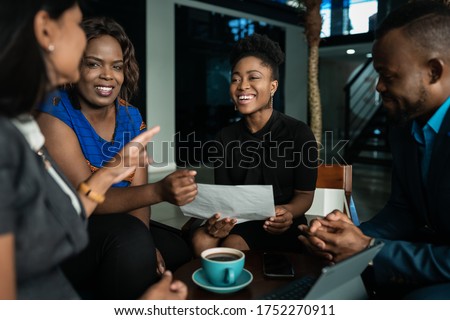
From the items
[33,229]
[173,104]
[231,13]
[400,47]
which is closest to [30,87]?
[33,229]

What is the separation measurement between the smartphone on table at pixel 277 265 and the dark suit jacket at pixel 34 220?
60 cm

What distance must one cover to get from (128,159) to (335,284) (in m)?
0.67

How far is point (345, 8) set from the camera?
275 inches

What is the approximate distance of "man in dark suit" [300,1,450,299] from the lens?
1.22 meters

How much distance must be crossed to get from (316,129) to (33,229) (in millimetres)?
3972

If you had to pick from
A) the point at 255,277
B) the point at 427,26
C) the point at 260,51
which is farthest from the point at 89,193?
the point at 260,51

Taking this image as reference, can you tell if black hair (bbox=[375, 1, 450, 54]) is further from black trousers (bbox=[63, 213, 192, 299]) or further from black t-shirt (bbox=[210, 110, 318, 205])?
black trousers (bbox=[63, 213, 192, 299])

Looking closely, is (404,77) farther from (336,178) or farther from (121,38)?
(121,38)

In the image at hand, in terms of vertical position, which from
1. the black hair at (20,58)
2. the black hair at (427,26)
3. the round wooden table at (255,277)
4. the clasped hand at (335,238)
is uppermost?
the black hair at (427,26)

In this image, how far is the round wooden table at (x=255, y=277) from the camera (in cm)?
110

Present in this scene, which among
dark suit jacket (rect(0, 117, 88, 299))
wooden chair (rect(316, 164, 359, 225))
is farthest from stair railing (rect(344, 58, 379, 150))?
dark suit jacket (rect(0, 117, 88, 299))

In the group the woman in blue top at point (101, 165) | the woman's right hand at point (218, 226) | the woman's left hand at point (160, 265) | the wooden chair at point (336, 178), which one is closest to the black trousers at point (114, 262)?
the woman in blue top at point (101, 165)

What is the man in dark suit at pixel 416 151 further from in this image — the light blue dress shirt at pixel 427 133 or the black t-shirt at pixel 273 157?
the black t-shirt at pixel 273 157

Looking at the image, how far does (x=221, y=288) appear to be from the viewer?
1.08 meters
